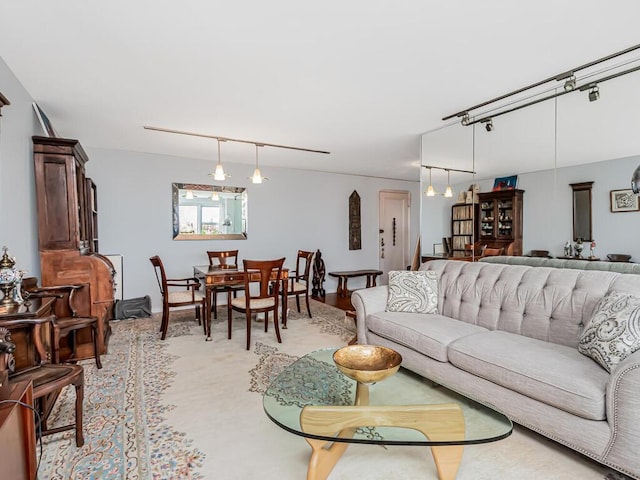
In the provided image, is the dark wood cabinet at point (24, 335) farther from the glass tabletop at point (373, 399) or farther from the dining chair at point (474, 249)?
the dining chair at point (474, 249)

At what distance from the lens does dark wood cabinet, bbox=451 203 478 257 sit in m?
3.68

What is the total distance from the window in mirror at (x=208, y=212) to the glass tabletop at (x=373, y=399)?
12.1 ft

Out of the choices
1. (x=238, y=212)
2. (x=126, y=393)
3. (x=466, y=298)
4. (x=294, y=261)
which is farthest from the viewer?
(x=294, y=261)

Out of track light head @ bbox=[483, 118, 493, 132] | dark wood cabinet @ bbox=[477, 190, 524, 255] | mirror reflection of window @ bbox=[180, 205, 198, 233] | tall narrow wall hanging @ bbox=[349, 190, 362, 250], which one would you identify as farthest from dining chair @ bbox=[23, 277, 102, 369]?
tall narrow wall hanging @ bbox=[349, 190, 362, 250]

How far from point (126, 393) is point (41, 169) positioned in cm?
203

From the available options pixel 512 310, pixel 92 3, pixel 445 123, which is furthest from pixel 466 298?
pixel 92 3

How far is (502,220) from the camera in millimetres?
3342

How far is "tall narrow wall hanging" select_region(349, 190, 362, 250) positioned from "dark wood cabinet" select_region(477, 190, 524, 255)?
10.5 ft

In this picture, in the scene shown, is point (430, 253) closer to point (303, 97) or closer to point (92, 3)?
point (303, 97)

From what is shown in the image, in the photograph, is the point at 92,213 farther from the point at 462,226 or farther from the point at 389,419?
the point at 462,226

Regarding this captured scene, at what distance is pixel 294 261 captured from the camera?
600cm

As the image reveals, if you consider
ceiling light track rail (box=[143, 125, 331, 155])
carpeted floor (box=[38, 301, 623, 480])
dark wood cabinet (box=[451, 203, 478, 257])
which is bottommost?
carpeted floor (box=[38, 301, 623, 480])

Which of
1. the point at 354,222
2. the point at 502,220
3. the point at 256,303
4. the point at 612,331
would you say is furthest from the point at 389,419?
the point at 354,222

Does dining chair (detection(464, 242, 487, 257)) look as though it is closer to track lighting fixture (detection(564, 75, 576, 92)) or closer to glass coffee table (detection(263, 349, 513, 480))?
track lighting fixture (detection(564, 75, 576, 92))
